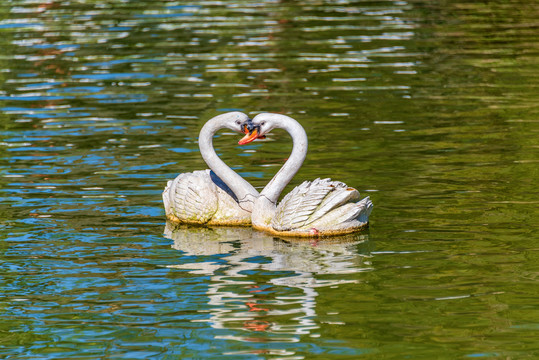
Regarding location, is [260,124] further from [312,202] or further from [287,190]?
[287,190]

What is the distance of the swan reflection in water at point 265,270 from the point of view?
975 cm

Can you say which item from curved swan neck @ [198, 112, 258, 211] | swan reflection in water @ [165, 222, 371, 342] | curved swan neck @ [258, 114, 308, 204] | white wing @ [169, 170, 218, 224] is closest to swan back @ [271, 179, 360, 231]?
swan reflection in water @ [165, 222, 371, 342]

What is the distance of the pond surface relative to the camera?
9539mm

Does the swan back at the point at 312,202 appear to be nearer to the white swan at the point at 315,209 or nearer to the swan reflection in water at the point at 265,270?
the white swan at the point at 315,209

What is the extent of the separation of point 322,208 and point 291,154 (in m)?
0.89

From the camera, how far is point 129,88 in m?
22.9

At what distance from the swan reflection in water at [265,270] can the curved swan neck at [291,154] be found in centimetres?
52

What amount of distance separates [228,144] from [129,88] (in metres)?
5.65

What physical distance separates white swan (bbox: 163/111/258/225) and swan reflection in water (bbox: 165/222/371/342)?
0.15 metres

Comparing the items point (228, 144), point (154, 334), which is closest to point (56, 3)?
point (228, 144)

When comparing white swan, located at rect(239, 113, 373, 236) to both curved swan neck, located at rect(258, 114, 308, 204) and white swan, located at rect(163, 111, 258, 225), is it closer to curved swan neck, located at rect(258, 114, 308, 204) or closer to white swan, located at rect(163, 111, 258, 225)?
curved swan neck, located at rect(258, 114, 308, 204)

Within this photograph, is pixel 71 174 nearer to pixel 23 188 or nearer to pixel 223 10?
pixel 23 188

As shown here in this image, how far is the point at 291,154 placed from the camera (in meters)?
12.7

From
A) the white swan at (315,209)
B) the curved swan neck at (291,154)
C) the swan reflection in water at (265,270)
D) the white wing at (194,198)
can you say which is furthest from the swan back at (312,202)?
the white wing at (194,198)
